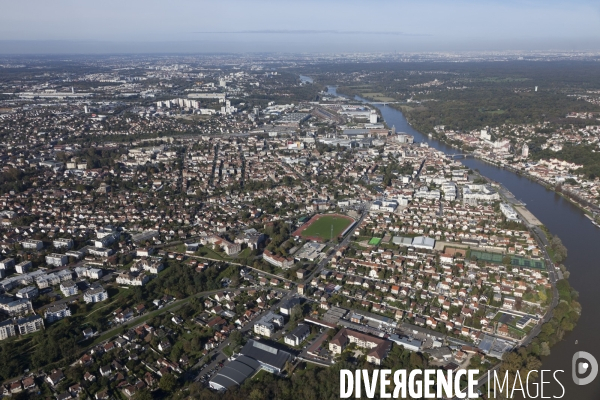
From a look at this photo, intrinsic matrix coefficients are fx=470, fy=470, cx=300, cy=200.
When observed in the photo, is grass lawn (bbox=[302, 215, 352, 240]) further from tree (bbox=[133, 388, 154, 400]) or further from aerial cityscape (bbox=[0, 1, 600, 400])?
tree (bbox=[133, 388, 154, 400])

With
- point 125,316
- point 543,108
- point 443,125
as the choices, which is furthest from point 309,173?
point 543,108

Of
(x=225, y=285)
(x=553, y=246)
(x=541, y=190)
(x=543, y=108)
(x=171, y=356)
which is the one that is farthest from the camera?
(x=543, y=108)

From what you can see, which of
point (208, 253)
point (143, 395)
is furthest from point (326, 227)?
point (143, 395)

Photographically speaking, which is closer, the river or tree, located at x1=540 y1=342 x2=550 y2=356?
the river

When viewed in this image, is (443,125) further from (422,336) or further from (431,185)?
(422,336)

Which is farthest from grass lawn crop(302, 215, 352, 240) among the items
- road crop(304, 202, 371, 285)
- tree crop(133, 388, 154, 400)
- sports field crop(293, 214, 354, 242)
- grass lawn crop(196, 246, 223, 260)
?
tree crop(133, 388, 154, 400)

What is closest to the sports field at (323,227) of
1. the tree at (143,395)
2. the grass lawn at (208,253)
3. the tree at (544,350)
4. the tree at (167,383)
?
the grass lawn at (208,253)
